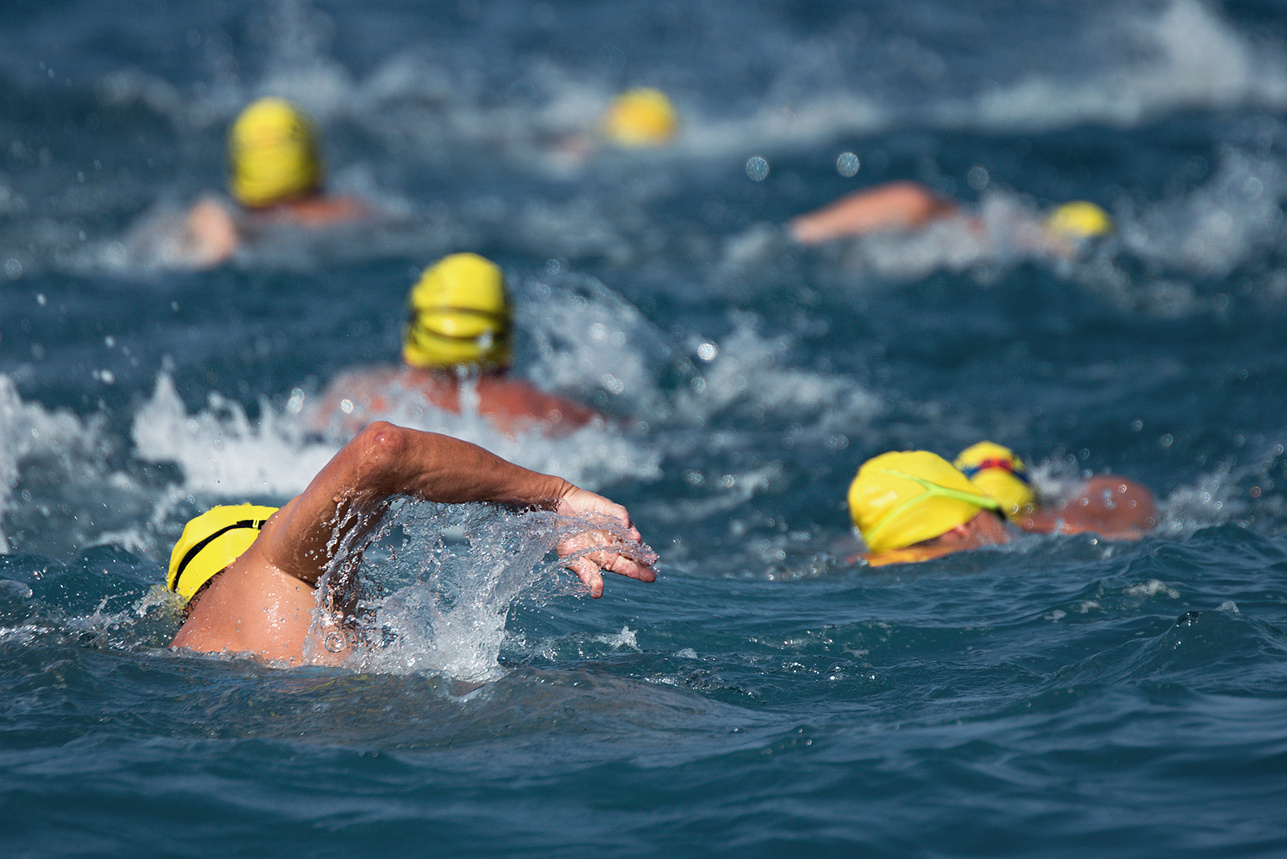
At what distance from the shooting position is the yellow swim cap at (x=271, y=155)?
10414 millimetres

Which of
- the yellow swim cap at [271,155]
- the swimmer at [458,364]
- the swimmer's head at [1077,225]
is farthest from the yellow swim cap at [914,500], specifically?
the yellow swim cap at [271,155]

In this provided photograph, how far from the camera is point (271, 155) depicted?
10453mm

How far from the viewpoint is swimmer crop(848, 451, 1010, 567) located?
206 inches

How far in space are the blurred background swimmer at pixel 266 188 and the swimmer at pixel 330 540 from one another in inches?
262

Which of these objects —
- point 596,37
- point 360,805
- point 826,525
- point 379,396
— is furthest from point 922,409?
point 596,37

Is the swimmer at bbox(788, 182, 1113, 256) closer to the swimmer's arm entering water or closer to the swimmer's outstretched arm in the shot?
the swimmer's arm entering water

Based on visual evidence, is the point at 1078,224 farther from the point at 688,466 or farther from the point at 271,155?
the point at 271,155

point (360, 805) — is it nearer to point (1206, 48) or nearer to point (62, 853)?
point (62, 853)

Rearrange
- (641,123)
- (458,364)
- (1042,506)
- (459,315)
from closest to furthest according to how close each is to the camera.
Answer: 1. (1042,506)
2. (459,315)
3. (458,364)
4. (641,123)

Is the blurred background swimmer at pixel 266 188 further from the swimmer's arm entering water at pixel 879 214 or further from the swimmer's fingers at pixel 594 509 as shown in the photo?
the swimmer's fingers at pixel 594 509

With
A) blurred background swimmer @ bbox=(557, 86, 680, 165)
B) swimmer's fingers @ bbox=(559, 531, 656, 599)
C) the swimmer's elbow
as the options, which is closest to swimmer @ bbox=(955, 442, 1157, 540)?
swimmer's fingers @ bbox=(559, 531, 656, 599)

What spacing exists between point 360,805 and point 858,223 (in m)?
8.32

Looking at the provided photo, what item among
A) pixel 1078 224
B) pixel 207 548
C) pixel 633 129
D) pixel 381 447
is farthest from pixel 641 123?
pixel 381 447

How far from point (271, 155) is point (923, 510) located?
7347 mm
